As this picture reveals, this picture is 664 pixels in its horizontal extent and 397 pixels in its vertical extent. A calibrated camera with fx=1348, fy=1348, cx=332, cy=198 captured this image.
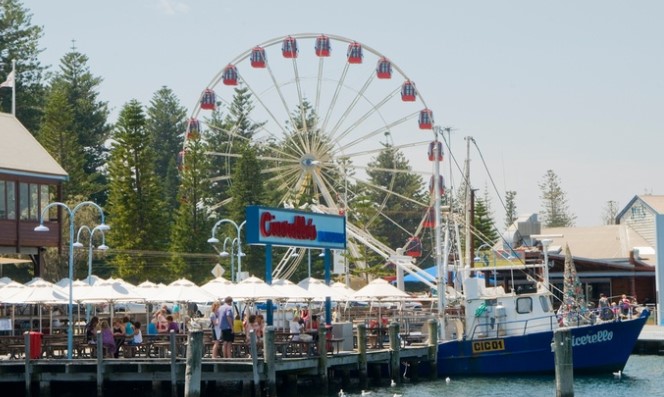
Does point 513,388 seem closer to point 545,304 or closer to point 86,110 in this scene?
point 545,304

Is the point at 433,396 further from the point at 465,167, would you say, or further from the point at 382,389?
the point at 465,167

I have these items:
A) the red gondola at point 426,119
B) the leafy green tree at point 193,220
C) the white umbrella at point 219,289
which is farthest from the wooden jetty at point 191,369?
the leafy green tree at point 193,220

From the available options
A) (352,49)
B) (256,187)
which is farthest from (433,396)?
(256,187)

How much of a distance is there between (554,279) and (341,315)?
Result: 19055mm

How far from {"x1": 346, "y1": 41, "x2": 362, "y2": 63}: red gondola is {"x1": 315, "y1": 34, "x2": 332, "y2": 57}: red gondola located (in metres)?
1.07

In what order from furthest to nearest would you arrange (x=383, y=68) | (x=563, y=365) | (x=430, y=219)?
(x=383, y=68) → (x=430, y=219) → (x=563, y=365)

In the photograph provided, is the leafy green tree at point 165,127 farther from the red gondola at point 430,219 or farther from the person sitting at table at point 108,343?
the person sitting at table at point 108,343

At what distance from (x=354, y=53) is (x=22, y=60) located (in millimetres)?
37538

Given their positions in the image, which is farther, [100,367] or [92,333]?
[92,333]

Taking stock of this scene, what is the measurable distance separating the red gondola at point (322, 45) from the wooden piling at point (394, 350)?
81.7 feet

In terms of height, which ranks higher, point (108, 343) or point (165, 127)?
point (165, 127)

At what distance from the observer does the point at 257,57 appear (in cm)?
6150

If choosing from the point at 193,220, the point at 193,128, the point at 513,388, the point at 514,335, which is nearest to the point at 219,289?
the point at 513,388

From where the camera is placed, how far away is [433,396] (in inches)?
1439
